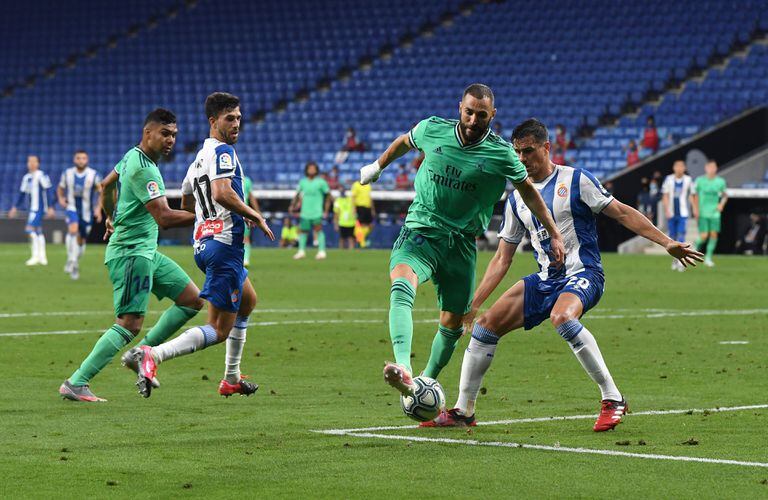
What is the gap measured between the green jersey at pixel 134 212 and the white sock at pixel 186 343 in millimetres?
927

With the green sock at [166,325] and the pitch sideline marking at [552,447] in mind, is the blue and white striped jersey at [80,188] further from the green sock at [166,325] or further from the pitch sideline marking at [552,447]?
the pitch sideline marking at [552,447]

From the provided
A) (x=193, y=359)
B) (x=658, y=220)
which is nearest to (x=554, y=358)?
(x=193, y=359)

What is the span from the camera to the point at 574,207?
9008mm

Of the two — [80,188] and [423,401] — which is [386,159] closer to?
[423,401]

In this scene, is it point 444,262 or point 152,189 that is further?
point 152,189

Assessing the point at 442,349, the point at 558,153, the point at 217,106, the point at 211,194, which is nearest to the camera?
the point at 442,349

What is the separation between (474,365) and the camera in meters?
8.88

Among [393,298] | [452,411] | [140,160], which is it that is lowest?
[452,411]

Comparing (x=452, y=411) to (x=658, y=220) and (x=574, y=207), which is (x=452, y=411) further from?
(x=658, y=220)

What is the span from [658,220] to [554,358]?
25.7 m

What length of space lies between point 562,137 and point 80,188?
17.2 metres

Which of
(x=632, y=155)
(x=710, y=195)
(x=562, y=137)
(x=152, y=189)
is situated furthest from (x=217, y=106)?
(x=562, y=137)

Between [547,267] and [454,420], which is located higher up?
[547,267]

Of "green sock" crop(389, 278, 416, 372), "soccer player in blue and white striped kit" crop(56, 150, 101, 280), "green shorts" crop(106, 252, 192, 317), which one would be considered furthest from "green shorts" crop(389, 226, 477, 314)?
"soccer player in blue and white striped kit" crop(56, 150, 101, 280)
